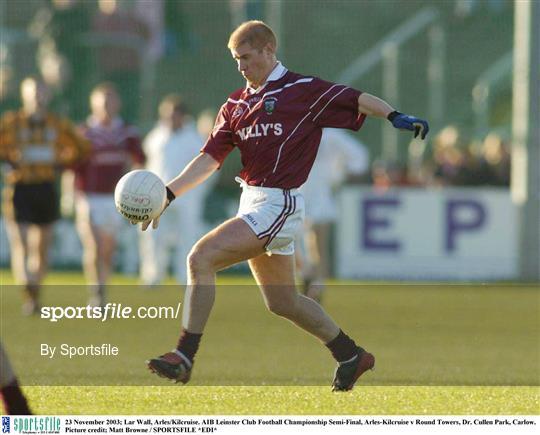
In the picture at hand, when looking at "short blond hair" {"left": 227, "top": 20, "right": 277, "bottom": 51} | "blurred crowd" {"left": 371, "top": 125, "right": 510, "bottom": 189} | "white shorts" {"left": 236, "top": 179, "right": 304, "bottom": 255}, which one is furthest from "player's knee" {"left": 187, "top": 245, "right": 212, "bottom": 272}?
"blurred crowd" {"left": 371, "top": 125, "right": 510, "bottom": 189}

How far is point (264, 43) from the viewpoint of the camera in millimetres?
8672

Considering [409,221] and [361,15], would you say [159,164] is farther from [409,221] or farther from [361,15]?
[361,15]

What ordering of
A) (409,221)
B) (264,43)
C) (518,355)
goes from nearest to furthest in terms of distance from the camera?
(264,43) < (518,355) < (409,221)

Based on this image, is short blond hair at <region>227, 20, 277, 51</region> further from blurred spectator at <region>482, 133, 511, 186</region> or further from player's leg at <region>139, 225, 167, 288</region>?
blurred spectator at <region>482, 133, 511, 186</region>

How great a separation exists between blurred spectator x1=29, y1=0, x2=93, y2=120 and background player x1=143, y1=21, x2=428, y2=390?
13.3 meters

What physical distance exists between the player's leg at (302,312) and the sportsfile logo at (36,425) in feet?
5.89

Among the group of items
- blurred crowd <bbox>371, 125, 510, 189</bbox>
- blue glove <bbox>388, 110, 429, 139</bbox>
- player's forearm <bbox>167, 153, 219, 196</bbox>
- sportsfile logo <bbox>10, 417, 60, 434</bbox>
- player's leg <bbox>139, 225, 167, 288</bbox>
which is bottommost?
player's leg <bbox>139, 225, 167, 288</bbox>

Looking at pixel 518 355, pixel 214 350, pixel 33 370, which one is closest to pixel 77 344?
pixel 214 350

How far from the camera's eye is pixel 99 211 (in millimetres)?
15859

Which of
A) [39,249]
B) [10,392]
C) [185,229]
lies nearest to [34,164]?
[39,249]

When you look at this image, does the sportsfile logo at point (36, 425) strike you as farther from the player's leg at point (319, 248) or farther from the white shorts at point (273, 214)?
the player's leg at point (319, 248)

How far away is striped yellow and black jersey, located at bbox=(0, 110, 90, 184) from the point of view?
49.3 ft

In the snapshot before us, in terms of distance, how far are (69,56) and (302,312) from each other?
1369 centimetres

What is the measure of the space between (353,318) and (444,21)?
907 cm
